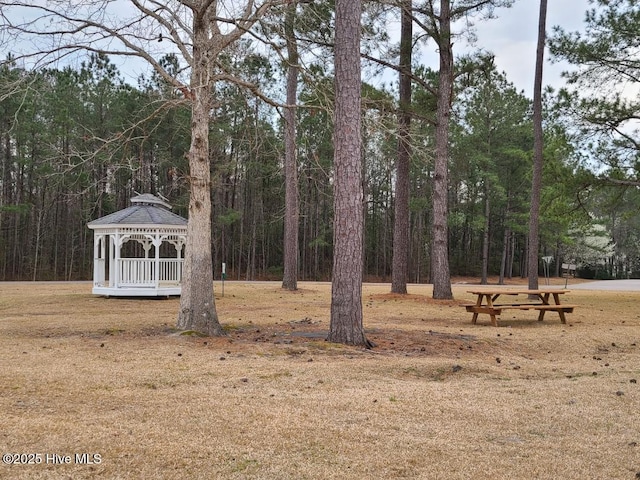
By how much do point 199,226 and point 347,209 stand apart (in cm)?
247

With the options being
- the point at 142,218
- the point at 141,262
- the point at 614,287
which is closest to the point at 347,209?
the point at 141,262

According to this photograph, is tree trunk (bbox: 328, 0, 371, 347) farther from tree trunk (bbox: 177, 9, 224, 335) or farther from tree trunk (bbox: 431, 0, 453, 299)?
tree trunk (bbox: 431, 0, 453, 299)

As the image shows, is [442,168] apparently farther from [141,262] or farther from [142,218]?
[141,262]

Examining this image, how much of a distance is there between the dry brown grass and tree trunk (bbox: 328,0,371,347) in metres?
0.42

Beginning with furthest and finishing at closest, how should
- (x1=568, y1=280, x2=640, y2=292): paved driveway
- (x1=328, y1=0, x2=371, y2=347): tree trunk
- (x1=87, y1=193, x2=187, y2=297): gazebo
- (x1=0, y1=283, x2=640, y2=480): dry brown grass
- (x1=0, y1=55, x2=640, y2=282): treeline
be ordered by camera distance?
1. (x1=0, y1=55, x2=640, y2=282): treeline
2. (x1=568, y1=280, x2=640, y2=292): paved driveway
3. (x1=87, y1=193, x2=187, y2=297): gazebo
4. (x1=328, y1=0, x2=371, y2=347): tree trunk
5. (x1=0, y1=283, x2=640, y2=480): dry brown grass

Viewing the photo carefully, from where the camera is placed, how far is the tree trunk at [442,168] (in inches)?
667

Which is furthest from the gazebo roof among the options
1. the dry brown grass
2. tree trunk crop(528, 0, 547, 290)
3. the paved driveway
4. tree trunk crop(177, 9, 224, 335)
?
the paved driveway

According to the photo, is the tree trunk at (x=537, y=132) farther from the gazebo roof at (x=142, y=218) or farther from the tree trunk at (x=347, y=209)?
the tree trunk at (x=347, y=209)

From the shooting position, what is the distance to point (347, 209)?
8078 mm

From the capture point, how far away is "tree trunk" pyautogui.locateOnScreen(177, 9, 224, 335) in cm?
908

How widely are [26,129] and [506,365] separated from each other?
1182 inches

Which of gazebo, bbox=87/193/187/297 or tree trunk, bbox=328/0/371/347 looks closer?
tree trunk, bbox=328/0/371/347

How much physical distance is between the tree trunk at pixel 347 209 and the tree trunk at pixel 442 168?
9040mm

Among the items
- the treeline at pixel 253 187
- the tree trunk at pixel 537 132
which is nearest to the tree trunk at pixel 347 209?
the tree trunk at pixel 537 132
